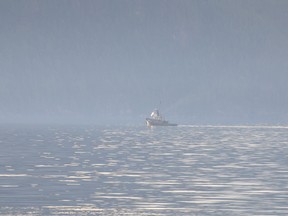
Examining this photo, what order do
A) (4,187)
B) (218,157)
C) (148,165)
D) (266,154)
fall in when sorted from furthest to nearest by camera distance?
(266,154), (218,157), (148,165), (4,187)

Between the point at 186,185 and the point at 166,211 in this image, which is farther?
the point at 186,185

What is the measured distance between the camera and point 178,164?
98062 millimetres

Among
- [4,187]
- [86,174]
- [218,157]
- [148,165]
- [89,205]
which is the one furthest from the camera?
[218,157]

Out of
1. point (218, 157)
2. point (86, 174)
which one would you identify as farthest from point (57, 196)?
point (218, 157)

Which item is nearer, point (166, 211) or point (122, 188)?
point (166, 211)

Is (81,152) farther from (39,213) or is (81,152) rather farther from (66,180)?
(39,213)

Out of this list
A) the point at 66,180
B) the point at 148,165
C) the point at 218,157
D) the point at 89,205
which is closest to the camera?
the point at 89,205

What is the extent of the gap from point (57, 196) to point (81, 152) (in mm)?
58785

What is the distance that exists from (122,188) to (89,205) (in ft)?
35.9

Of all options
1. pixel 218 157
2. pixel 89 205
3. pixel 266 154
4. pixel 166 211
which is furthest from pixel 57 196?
pixel 266 154

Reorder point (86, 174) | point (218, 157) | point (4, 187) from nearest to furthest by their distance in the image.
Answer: point (4, 187) → point (86, 174) → point (218, 157)

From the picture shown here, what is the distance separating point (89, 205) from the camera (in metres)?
58.9

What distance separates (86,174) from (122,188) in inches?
507

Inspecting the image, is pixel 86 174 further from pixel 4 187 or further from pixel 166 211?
pixel 166 211
